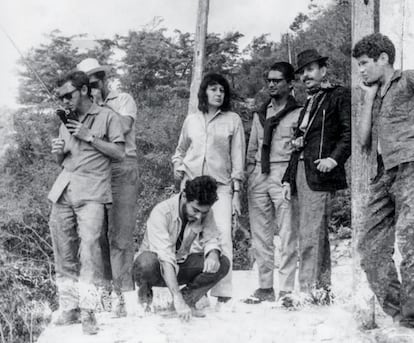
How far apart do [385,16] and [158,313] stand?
282 centimetres

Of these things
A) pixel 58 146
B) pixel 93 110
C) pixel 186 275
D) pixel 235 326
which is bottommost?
pixel 235 326

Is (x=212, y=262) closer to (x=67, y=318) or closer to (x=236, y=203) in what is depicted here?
(x=236, y=203)

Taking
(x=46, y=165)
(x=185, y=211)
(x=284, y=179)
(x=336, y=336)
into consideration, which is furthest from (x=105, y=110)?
(x=46, y=165)

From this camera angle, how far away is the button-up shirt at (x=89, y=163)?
488 centimetres

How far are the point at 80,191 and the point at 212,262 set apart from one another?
1.11 metres

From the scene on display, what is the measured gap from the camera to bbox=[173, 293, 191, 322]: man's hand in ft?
15.1

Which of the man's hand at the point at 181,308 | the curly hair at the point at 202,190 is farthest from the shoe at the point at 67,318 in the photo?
the curly hair at the point at 202,190

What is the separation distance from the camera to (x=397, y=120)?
4.29 metres

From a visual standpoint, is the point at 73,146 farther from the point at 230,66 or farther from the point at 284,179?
the point at 230,66

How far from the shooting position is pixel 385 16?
4.93 meters

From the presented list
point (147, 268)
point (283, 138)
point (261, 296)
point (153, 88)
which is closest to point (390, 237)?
point (283, 138)

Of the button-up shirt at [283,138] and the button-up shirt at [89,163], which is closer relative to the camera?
the button-up shirt at [89,163]

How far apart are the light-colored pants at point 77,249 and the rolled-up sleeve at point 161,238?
1.28 ft

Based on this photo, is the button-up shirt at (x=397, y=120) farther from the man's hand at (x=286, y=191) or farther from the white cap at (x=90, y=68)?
the white cap at (x=90, y=68)
